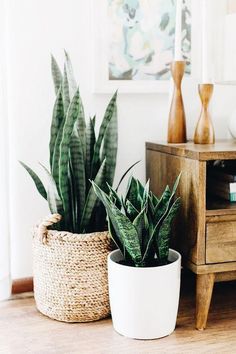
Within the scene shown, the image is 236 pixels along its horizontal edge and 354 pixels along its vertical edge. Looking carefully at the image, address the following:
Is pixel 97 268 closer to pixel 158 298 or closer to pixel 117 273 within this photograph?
pixel 117 273

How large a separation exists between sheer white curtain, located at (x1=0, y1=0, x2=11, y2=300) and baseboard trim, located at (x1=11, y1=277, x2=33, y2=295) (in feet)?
0.14

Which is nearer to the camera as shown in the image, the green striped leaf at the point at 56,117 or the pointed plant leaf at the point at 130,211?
the pointed plant leaf at the point at 130,211

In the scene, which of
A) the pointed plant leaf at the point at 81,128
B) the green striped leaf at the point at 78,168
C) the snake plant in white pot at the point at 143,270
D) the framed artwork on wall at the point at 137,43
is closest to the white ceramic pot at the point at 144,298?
the snake plant in white pot at the point at 143,270

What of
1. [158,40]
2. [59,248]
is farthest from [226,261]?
[158,40]

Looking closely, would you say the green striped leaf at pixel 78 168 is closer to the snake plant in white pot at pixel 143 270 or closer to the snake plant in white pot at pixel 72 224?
the snake plant in white pot at pixel 72 224

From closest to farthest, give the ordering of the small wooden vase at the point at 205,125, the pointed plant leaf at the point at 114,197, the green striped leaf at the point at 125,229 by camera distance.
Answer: the green striped leaf at the point at 125,229 → the pointed plant leaf at the point at 114,197 → the small wooden vase at the point at 205,125

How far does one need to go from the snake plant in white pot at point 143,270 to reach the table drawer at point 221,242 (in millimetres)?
100

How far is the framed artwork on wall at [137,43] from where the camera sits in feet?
5.66

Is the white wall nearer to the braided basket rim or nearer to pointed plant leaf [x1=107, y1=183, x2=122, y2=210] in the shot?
the braided basket rim

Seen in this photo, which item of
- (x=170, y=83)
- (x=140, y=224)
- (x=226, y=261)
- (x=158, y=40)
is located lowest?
(x=226, y=261)

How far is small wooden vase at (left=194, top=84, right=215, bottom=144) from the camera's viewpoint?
1.64 metres

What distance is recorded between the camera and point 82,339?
55.4 inches

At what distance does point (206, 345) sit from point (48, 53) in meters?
1.07

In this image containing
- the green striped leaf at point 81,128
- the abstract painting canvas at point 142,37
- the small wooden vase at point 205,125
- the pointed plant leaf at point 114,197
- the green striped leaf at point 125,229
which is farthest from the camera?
the abstract painting canvas at point 142,37
